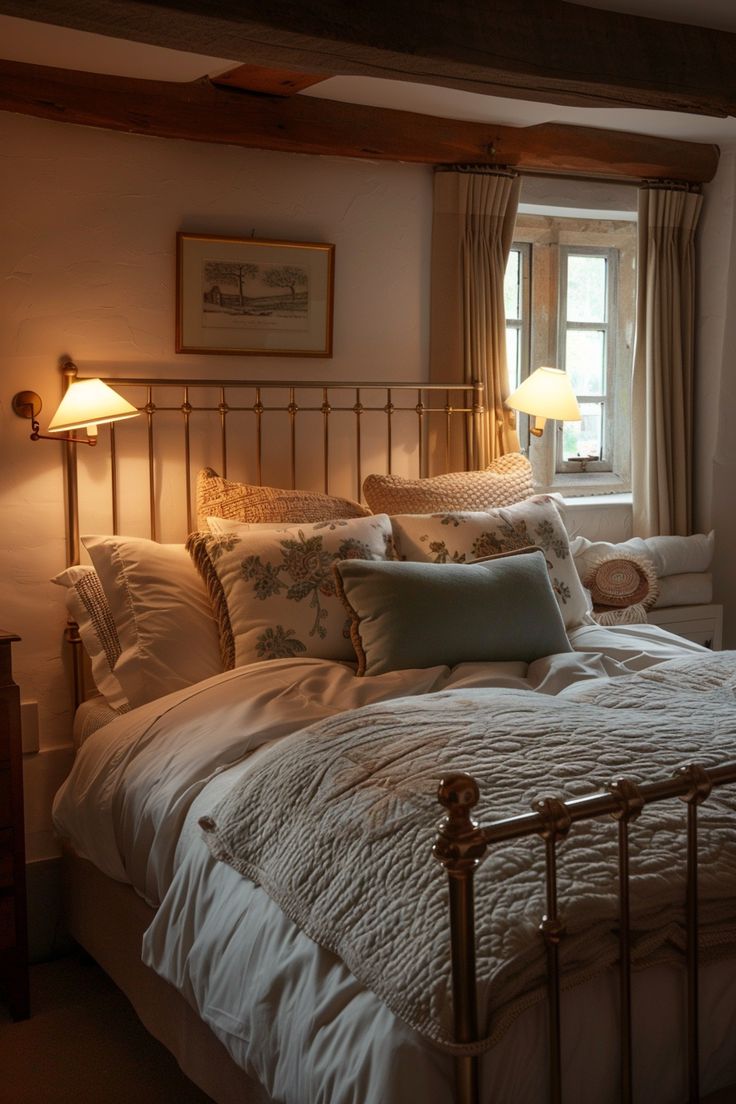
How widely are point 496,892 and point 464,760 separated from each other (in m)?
0.33

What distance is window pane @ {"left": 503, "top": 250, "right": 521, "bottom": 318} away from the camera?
4.14m

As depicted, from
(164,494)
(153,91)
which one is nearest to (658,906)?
(164,494)

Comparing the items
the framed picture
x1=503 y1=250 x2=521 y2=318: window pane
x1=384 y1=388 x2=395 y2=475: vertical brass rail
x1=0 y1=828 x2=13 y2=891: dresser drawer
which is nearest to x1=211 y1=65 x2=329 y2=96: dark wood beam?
the framed picture

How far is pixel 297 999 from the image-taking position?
162 cm

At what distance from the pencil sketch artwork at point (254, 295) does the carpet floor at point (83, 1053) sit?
5.82ft

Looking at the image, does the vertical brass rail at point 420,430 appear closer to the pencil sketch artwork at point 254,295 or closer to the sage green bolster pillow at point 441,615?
the pencil sketch artwork at point 254,295

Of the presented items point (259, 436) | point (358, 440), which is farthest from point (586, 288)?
point (259, 436)

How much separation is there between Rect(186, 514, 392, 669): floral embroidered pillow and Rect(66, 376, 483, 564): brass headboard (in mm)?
393

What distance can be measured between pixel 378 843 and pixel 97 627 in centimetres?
135

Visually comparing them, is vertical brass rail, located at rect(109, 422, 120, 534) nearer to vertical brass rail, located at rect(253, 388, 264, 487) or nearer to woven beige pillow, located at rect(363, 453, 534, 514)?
vertical brass rail, located at rect(253, 388, 264, 487)

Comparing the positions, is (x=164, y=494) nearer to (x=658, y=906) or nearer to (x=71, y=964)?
(x=71, y=964)

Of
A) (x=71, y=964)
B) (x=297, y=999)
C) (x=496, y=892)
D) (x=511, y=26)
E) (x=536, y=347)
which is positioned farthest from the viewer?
A: (x=536, y=347)

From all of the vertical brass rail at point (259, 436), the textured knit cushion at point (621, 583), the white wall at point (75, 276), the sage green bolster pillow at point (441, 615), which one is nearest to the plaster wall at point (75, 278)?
the white wall at point (75, 276)

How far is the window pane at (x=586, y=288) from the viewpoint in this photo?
4.24 meters
